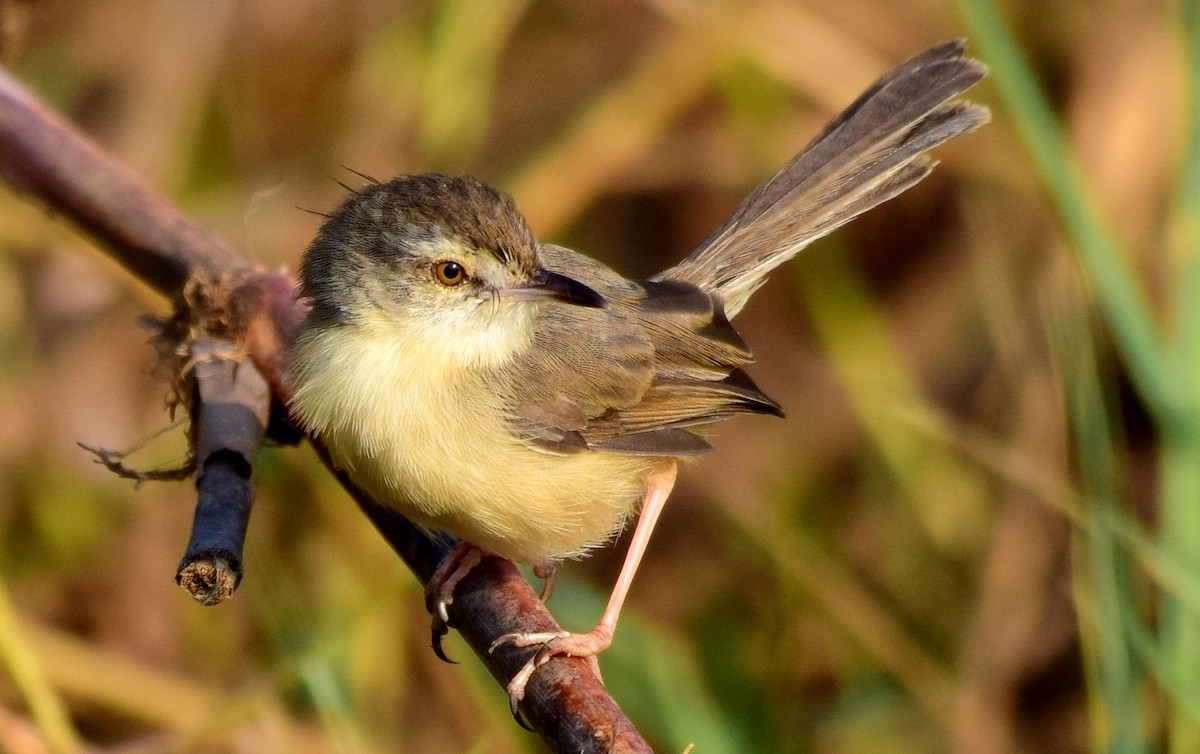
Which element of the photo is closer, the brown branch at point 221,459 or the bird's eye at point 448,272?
the brown branch at point 221,459

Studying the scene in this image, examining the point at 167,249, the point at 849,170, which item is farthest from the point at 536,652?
the point at 849,170

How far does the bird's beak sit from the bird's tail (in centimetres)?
79

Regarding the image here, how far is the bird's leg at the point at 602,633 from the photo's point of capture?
8.30 feet

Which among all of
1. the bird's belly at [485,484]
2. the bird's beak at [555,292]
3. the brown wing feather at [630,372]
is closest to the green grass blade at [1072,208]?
the brown wing feather at [630,372]

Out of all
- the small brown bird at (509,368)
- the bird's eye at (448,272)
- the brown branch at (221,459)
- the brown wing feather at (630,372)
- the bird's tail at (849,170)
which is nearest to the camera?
the brown branch at (221,459)

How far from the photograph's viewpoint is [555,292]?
10.9 feet

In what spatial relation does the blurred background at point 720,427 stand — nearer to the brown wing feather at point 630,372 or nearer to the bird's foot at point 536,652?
the brown wing feather at point 630,372

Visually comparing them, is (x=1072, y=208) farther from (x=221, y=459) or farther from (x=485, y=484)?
(x=221, y=459)

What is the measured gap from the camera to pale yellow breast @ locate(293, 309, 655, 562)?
3004 millimetres

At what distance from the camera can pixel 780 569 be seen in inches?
194

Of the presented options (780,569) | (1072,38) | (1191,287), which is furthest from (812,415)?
(1191,287)

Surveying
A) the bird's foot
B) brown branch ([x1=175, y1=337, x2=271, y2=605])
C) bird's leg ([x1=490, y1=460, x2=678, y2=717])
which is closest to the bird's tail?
bird's leg ([x1=490, y1=460, x2=678, y2=717])

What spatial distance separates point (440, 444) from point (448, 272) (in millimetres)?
459

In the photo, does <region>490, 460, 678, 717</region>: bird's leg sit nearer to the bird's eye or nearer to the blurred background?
the blurred background
